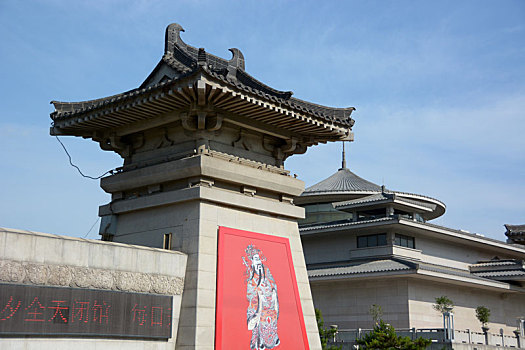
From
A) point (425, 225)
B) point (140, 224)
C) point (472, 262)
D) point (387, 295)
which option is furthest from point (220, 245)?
point (472, 262)

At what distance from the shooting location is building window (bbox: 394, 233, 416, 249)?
33188 mm

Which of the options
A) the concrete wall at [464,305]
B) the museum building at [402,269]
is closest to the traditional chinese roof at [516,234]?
the museum building at [402,269]

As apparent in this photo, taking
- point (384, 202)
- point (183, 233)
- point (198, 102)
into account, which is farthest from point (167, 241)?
point (384, 202)

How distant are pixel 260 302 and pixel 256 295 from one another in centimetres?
20

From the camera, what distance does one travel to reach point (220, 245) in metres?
14.8

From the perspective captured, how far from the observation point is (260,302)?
1502cm

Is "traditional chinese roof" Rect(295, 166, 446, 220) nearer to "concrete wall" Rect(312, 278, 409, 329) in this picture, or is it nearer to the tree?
"concrete wall" Rect(312, 278, 409, 329)

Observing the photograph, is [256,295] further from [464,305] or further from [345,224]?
[464,305]

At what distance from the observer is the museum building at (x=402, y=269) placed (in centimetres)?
3062

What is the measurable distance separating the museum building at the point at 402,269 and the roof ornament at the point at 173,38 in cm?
1675

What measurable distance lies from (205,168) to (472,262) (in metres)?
28.0

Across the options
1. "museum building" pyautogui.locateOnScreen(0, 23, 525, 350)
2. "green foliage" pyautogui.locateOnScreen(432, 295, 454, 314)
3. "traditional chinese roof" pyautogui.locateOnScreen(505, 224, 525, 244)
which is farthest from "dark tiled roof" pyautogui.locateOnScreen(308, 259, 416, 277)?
"traditional chinese roof" pyautogui.locateOnScreen(505, 224, 525, 244)

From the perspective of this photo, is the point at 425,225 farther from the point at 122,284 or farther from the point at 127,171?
the point at 122,284

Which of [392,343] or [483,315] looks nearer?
[392,343]
